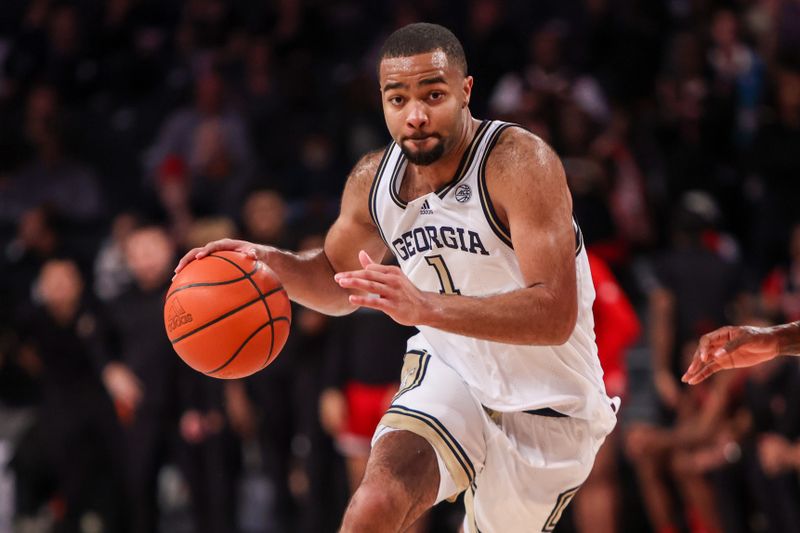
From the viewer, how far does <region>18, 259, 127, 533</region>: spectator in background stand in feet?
28.6

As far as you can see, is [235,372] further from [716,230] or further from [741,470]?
[716,230]

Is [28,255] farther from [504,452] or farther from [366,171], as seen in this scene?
[504,452]

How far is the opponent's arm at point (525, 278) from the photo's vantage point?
359 centimetres

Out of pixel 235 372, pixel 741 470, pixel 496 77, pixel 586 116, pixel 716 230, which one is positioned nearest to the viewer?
pixel 235 372

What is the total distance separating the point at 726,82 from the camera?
9.68 metres

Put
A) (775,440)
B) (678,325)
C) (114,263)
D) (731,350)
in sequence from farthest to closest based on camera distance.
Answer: (114,263), (678,325), (775,440), (731,350)

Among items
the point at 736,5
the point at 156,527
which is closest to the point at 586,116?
the point at 736,5

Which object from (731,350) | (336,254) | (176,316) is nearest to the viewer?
(731,350)

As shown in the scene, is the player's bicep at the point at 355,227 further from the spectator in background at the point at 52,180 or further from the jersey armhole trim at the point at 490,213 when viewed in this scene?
the spectator in background at the point at 52,180

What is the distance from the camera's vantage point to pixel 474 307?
3771mm

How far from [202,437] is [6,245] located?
3308 mm

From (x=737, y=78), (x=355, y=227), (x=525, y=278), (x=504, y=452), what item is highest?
(x=355, y=227)

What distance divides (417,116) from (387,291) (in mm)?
806

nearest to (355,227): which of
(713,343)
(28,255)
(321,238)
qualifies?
(713,343)
